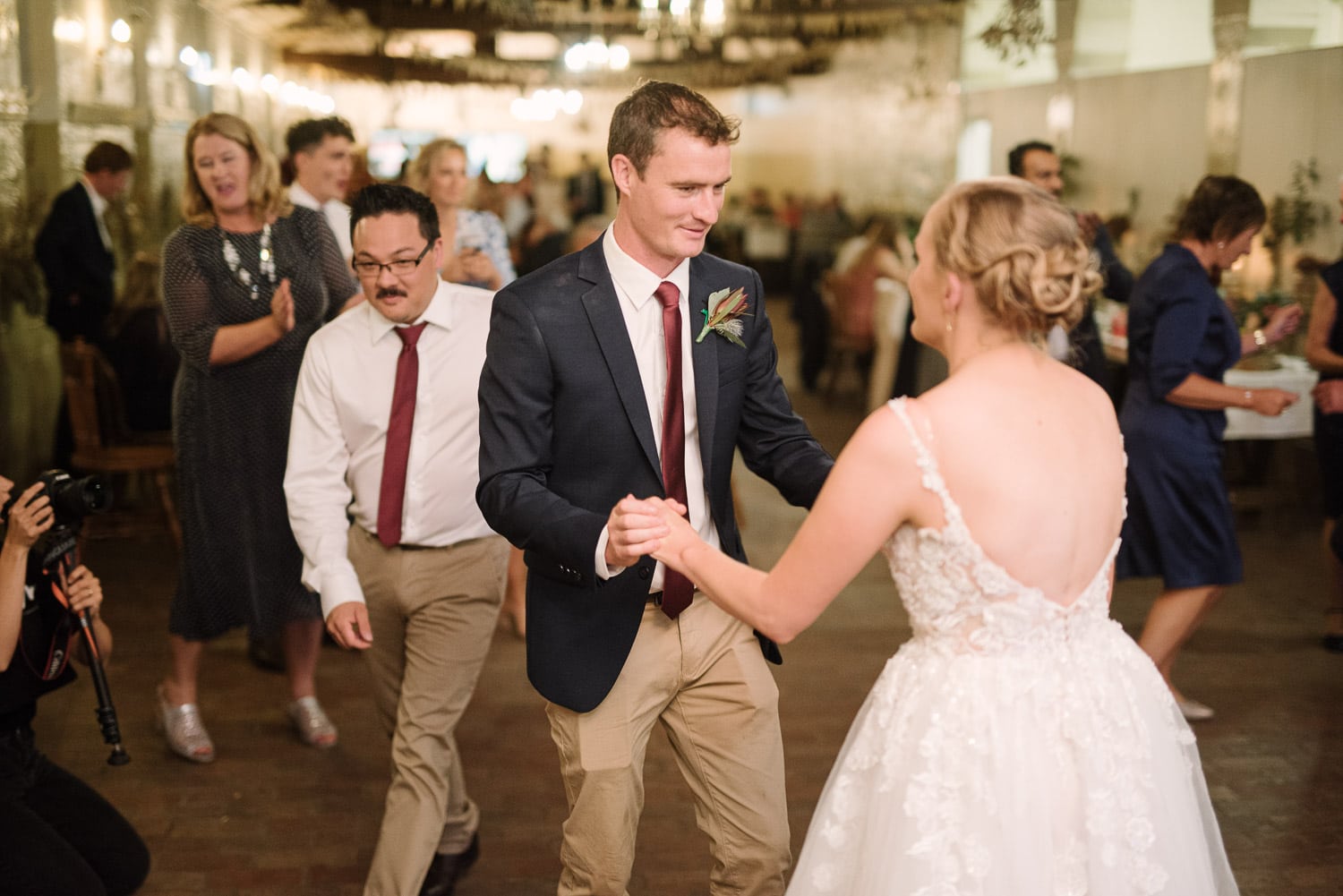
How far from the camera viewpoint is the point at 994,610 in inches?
69.7

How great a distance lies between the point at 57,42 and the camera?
22.0 feet

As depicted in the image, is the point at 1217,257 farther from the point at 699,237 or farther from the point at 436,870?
the point at 436,870

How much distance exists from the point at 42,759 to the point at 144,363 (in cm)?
352

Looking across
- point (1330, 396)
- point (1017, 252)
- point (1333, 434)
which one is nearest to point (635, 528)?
point (1017, 252)

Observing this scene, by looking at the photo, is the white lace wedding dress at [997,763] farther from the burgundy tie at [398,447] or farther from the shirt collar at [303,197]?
the shirt collar at [303,197]

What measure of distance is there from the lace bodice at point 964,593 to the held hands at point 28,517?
1751 mm

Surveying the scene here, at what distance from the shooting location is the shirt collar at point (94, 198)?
6.38 metres

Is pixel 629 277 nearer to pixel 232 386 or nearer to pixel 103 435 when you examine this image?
pixel 232 386

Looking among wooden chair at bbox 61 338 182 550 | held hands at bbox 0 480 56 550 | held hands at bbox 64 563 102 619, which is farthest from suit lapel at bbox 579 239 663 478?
wooden chair at bbox 61 338 182 550

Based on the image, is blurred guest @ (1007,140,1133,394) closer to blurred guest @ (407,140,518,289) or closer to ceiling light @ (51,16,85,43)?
blurred guest @ (407,140,518,289)

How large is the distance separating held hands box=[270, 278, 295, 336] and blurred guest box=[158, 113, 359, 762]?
0.03 metres

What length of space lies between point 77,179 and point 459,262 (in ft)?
10.1

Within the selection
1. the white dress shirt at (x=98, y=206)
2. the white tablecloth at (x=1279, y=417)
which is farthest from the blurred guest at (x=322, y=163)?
the white tablecloth at (x=1279, y=417)

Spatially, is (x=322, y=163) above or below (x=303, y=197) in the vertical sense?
above
